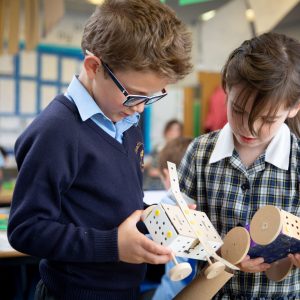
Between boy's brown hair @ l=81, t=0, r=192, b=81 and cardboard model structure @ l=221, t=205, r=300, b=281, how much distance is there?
1.05 feet

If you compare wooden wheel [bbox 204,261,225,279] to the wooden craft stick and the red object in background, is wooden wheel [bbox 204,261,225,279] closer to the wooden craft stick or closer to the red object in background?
the wooden craft stick

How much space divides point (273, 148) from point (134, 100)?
1.30ft

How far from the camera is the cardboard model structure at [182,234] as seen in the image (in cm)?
68

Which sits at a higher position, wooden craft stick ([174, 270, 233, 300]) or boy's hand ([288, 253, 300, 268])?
boy's hand ([288, 253, 300, 268])

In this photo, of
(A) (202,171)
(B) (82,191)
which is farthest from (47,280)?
(A) (202,171)

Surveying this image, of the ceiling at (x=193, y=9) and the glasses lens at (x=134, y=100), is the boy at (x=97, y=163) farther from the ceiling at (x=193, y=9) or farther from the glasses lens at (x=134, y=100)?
the ceiling at (x=193, y=9)

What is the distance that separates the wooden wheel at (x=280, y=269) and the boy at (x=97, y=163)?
31 centimetres

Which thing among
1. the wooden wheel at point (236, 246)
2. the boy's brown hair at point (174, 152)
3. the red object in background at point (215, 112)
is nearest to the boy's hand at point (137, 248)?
the wooden wheel at point (236, 246)

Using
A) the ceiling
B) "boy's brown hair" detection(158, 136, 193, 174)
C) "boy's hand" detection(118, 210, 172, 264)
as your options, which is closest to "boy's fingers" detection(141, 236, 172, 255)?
"boy's hand" detection(118, 210, 172, 264)

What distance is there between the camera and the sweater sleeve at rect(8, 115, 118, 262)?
67 cm

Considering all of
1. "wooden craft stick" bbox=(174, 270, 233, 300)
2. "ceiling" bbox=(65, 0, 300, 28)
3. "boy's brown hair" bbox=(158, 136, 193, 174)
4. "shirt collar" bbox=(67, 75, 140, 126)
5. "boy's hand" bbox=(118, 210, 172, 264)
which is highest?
"ceiling" bbox=(65, 0, 300, 28)

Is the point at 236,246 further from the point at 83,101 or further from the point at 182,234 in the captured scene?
the point at 83,101

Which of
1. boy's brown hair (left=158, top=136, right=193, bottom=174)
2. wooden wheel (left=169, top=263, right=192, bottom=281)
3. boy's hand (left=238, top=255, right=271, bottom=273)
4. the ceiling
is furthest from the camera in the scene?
the ceiling

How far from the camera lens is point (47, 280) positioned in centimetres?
81
